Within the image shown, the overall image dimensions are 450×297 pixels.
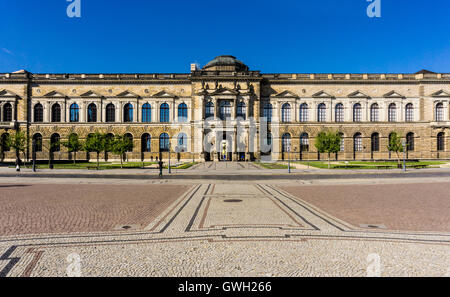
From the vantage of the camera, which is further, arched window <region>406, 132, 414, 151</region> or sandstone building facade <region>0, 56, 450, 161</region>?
arched window <region>406, 132, 414, 151</region>

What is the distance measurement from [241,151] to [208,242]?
42836 millimetres

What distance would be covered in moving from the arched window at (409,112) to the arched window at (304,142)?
2060cm

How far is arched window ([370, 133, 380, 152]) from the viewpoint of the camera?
50.6m

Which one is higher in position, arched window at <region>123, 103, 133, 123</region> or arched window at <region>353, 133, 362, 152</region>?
arched window at <region>123, 103, 133, 123</region>

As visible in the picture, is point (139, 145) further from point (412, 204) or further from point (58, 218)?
point (412, 204)

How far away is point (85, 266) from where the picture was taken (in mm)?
4477

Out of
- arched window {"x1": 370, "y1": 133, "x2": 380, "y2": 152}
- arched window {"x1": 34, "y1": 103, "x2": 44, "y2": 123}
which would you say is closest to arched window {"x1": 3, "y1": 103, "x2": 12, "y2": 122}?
arched window {"x1": 34, "y1": 103, "x2": 44, "y2": 123}

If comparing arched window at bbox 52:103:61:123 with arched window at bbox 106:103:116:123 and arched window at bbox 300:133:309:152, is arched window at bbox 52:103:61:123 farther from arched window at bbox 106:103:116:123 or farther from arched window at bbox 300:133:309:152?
arched window at bbox 300:133:309:152

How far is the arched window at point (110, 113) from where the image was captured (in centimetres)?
5094

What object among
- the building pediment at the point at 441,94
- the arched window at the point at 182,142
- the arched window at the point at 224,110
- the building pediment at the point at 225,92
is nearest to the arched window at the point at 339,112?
the building pediment at the point at 441,94

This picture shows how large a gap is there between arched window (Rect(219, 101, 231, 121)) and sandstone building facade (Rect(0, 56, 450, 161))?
0.64ft

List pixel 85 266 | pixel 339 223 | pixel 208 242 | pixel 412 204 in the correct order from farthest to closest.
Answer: pixel 412 204 → pixel 339 223 → pixel 208 242 → pixel 85 266

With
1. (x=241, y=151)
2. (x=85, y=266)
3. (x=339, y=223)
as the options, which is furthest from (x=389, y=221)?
(x=241, y=151)

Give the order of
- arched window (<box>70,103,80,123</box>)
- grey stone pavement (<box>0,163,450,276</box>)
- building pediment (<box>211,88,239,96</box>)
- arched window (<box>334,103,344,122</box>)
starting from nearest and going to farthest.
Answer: grey stone pavement (<box>0,163,450,276</box>) < building pediment (<box>211,88,239,96</box>) < arched window (<box>70,103,80,123</box>) < arched window (<box>334,103,344,122</box>)
